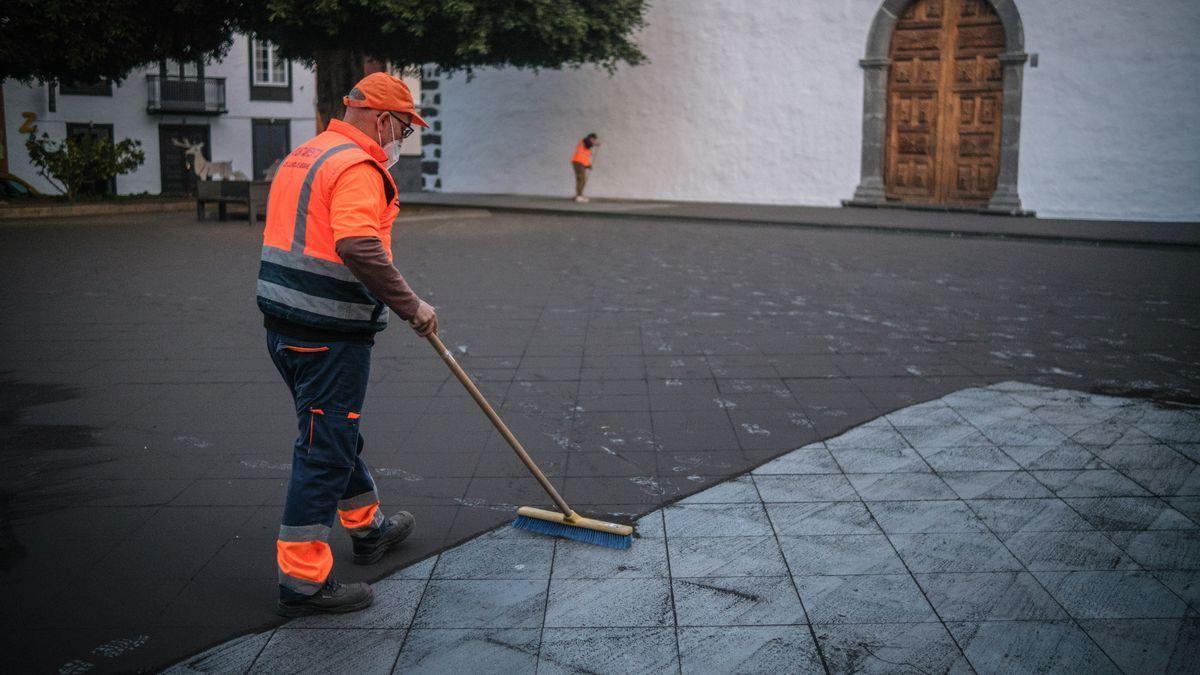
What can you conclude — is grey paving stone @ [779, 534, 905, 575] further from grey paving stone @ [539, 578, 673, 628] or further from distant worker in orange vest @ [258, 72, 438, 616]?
distant worker in orange vest @ [258, 72, 438, 616]

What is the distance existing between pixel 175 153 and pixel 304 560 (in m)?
35.0

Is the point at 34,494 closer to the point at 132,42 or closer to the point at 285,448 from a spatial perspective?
the point at 285,448

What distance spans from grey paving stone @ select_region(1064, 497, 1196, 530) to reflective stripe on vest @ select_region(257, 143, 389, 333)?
9.12 ft

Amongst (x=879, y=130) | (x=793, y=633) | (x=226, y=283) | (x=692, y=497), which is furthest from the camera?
(x=879, y=130)

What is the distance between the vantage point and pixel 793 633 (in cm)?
323

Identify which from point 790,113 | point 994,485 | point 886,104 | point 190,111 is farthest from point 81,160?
point 994,485

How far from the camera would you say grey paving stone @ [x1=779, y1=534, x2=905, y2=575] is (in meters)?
3.69

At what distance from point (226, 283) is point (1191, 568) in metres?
8.85

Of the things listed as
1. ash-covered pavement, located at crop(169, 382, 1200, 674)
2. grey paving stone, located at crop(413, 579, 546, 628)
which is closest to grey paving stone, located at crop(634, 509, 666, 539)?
ash-covered pavement, located at crop(169, 382, 1200, 674)

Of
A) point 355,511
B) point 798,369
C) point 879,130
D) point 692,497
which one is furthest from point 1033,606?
point 879,130

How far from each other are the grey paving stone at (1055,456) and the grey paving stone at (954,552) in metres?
0.97

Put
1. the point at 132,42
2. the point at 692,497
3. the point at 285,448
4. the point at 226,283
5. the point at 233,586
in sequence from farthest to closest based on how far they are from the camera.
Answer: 1. the point at 132,42
2. the point at 226,283
3. the point at 285,448
4. the point at 692,497
5. the point at 233,586

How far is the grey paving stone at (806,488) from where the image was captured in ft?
14.5

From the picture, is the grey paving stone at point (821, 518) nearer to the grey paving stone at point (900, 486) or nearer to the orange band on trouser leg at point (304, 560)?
the grey paving stone at point (900, 486)
